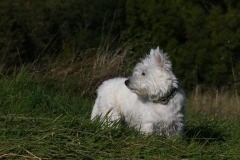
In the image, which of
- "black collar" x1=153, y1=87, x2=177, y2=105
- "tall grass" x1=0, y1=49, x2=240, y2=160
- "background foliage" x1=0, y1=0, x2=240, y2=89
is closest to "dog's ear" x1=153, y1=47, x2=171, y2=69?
"black collar" x1=153, y1=87, x2=177, y2=105

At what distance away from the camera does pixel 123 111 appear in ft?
23.4

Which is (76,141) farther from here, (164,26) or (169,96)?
(164,26)

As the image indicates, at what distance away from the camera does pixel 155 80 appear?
661cm

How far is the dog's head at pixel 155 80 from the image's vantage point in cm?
655

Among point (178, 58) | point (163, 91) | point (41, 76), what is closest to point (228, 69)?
point (178, 58)

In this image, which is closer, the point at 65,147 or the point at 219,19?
the point at 65,147

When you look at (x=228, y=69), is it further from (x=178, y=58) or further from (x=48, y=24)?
(x=48, y=24)

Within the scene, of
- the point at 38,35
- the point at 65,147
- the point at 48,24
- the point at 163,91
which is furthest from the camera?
the point at 48,24

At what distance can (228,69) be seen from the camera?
104ft

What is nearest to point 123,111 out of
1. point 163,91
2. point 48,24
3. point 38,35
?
point 163,91

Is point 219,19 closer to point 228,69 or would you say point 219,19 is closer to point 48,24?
point 228,69

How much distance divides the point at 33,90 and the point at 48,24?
20.2m

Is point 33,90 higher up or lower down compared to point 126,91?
lower down

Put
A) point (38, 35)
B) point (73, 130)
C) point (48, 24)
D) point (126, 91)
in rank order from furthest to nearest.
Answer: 1. point (48, 24)
2. point (38, 35)
3. point (126, 91)
4. point (73, 130)
